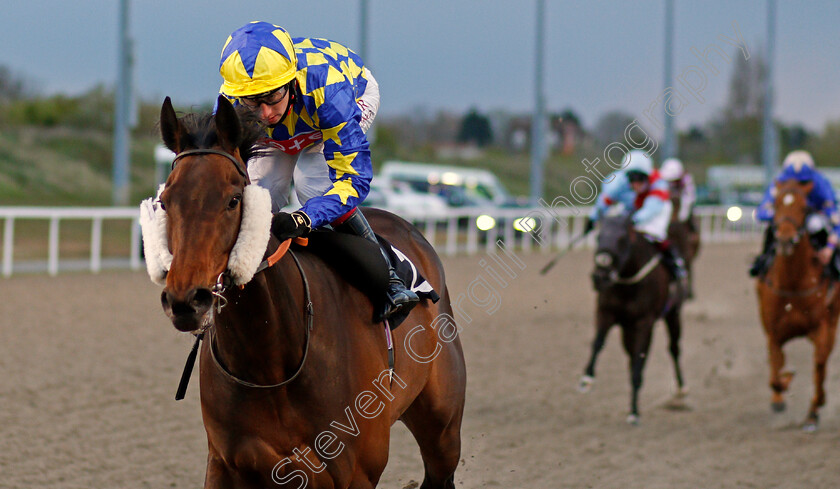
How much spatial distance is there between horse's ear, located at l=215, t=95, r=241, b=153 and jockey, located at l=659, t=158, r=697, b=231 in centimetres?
759

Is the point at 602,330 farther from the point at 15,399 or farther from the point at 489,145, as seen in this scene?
the point at 489,145

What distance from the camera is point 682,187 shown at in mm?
9992

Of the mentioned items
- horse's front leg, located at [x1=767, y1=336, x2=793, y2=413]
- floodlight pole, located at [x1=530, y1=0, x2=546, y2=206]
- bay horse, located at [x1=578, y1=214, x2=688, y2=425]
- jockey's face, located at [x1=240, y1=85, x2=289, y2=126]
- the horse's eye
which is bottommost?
horse's front leg, located at [x1=767, y1=336, x2=793, y2=413]

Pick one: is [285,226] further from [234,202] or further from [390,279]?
[390,279]

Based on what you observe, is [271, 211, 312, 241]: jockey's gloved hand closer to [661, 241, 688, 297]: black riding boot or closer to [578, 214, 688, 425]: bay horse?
[578, 214, 688, 425]: bay horse

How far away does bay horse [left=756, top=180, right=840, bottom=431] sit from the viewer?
649 cm

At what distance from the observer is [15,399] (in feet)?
19.0

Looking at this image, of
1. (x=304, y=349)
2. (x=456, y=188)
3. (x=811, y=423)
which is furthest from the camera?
(x=456, y=188)

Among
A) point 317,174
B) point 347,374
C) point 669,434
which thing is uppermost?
point 317,174

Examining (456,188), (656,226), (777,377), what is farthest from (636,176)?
(456,188)

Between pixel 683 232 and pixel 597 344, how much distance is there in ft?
9.49

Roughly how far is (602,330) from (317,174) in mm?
4232

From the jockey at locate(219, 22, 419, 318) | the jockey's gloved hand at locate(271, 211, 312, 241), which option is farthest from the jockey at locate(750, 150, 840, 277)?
the jockey's gloved hand at locate(271, 211, 312, 241)

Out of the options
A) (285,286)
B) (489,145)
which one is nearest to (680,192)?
(285,286)
